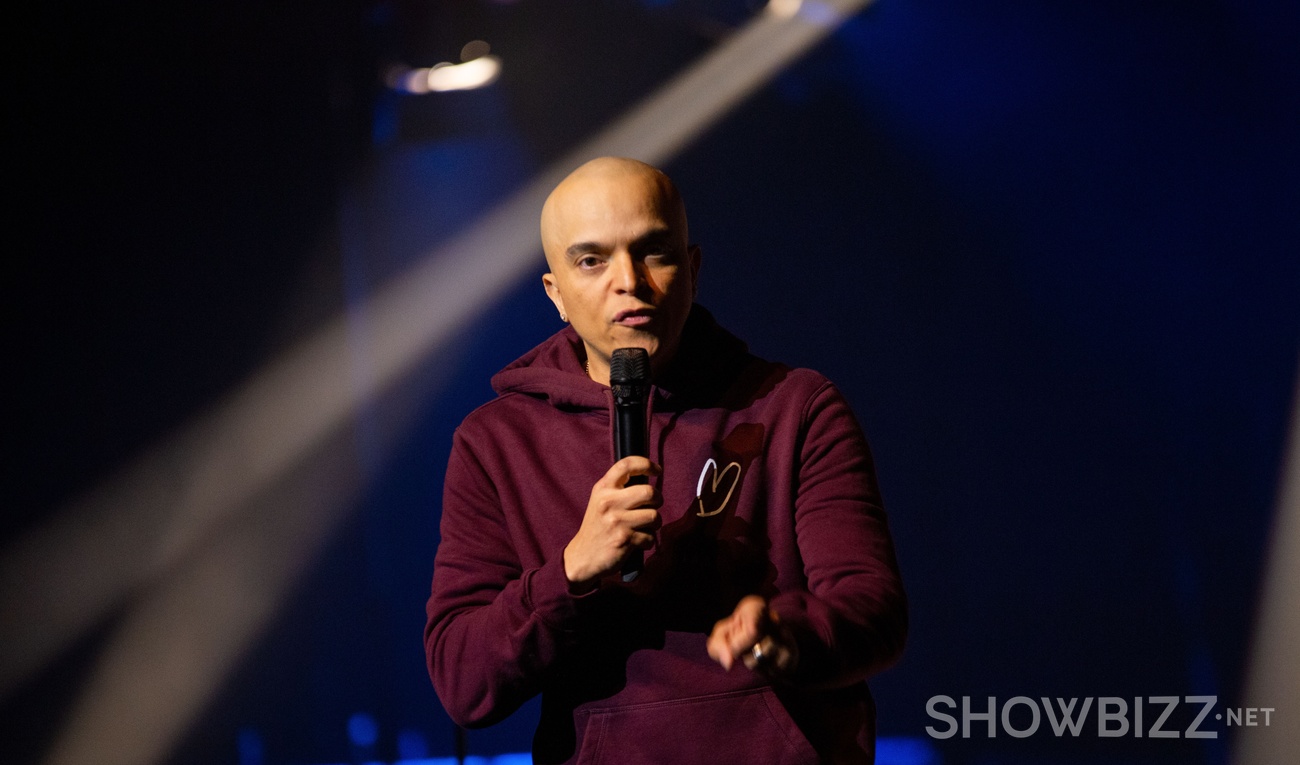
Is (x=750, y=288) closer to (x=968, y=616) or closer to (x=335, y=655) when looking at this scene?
(x=968, y=616)

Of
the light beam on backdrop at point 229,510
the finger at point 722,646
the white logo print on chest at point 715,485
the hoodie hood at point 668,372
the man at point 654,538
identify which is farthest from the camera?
the light beam on backdrop at point 229,510

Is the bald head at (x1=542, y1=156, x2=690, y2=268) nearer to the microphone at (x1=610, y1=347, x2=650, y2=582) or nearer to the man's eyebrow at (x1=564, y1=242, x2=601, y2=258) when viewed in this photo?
the man's eyebrow at (x1=564, y1=242, x2=601, y2=258)

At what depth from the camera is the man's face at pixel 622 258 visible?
3.71 feet

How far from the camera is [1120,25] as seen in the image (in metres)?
2.64

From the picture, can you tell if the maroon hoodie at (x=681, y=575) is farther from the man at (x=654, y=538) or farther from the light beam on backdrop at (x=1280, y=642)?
the light beam on backdrop at (x=1280, y=642)


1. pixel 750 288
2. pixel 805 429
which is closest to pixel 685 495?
pixel 805 429

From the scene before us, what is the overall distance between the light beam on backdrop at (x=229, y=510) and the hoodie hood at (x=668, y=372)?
1.43 metres

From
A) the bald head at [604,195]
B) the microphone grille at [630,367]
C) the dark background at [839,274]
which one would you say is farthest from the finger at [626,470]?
the dark background at [839,274]

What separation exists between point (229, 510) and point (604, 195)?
197 cm

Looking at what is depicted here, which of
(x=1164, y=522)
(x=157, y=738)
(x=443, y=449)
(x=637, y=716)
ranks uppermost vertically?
(x=443, y=449)

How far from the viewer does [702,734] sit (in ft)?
3.44

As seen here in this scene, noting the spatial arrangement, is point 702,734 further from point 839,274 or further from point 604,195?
point 839,274

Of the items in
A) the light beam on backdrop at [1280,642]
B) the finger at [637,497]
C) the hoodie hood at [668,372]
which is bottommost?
the light beam on backdrop at [1280,642]

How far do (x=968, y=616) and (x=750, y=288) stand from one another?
1.02 meters
